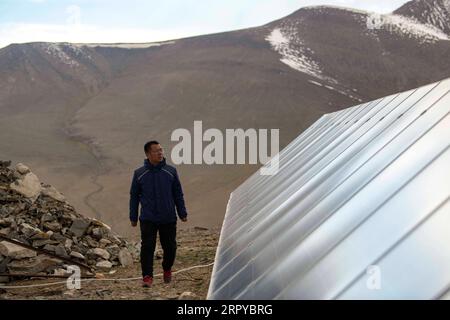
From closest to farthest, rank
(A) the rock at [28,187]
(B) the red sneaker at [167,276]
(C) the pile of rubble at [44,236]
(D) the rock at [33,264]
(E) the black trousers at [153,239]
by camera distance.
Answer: (E) the black trousers at [153,239] < (B) the red sneaker at [167,276] < (D) the rock at [33,264] < (C) the pile of rubble at [44,236] < (A) the rock at [28,187]

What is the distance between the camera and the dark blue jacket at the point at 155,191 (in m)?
6.72

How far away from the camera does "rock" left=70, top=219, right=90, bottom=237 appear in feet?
34.5

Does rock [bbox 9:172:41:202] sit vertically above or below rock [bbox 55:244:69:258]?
above

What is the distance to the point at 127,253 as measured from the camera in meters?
10.4

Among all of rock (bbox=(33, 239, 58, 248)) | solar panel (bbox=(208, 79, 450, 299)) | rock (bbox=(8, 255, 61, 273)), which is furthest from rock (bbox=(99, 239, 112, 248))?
solar panel (bbox=(208, 79, 450, 299))

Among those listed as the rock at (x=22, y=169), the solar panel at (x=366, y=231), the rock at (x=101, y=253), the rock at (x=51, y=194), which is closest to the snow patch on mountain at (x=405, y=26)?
the rock at (x=51, y=194)

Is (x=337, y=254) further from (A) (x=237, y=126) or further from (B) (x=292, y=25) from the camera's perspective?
(B) (x=292, y=25)

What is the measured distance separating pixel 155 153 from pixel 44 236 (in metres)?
4.12

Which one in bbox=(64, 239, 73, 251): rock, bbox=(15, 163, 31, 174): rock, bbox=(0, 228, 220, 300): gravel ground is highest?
bbox=(15, 163, 31, 174): rock

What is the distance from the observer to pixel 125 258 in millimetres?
10273

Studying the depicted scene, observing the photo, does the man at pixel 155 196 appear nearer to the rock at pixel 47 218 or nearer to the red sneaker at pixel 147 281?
the red sneaker at pixel 147 281

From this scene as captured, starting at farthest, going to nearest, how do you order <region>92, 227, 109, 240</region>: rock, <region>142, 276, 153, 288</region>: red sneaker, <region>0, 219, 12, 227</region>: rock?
1. <region>92, 227, 109, 240</region>: rock
2. <region>0, 219, 12, 227</region>: rock
3. <region>142, 276, 153, 288</region>: red sneaker

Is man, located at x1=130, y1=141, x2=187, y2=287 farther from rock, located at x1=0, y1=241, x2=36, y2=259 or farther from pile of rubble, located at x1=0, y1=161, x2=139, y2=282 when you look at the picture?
rock, located at x1=0, y1=241, x2=36, y2=259

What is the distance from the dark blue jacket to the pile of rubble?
288cm
